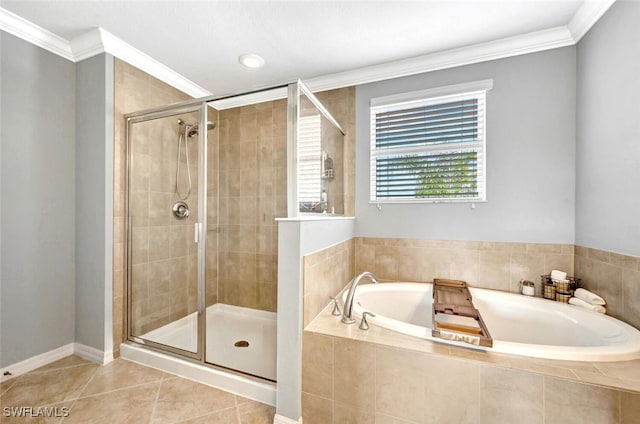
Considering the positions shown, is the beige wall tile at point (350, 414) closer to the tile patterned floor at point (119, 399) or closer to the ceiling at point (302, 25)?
the tile patterned floor at point (119, 399)

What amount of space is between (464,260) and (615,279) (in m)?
0.82

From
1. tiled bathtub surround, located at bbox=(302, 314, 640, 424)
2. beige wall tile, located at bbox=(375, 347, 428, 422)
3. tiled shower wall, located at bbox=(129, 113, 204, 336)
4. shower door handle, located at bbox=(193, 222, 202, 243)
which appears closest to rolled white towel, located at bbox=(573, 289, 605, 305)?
tiled bathtub surround, located at bbox=(302, 314, 640, 424)

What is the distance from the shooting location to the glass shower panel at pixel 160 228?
80.1 inches

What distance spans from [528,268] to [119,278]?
3.18m

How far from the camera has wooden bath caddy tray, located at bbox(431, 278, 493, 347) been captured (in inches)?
48.0

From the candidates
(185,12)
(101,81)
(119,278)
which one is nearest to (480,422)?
(119,278)

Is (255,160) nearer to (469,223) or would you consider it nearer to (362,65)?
(362,65)

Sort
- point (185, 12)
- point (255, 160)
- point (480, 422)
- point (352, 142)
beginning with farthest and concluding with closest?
point (352, 142)
point (255, 160)
point (185, 12)
point (480, 422)

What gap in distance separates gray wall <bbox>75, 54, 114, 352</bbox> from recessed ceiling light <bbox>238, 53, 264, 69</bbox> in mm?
977

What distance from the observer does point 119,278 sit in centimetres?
202

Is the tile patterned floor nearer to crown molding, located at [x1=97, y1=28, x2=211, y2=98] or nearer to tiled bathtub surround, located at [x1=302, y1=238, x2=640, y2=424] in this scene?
tiled bathtub surround, located at [x1=302, y1=238, x2=640, y2=424]

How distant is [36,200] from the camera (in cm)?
182

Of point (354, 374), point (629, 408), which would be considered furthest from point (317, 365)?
point (629, 408)

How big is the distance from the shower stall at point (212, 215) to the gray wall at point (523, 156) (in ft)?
3.47
